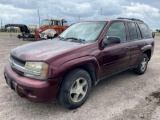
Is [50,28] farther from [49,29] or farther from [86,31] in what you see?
[86,31]

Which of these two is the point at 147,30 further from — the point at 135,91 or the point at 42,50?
the point at 42,50

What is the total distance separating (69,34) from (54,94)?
1.91 metres

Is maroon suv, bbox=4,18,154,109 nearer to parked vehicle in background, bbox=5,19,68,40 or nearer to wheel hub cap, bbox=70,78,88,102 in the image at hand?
wheel hub cap, bbox=70,78,88,102

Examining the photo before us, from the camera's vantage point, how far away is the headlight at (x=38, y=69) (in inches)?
113

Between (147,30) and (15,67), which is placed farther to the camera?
(147,30)

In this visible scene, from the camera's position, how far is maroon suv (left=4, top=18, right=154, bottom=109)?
290 centimetres

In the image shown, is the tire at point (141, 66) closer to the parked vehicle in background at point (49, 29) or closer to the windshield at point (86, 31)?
the windshield at point (86, 31)

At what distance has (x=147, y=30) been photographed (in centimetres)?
598

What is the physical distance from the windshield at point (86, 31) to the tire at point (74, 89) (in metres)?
0.88

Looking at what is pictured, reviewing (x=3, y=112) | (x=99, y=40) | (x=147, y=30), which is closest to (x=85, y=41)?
(x=99, y=40)

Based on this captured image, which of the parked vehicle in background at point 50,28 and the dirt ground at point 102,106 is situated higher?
the parked vehicle in background at point 50,28

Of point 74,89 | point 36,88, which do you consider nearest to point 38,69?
point 36,88

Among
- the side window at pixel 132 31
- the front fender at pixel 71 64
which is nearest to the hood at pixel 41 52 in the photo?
the front fender at pixel 71 64

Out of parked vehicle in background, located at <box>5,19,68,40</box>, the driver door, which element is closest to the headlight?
the driver door
